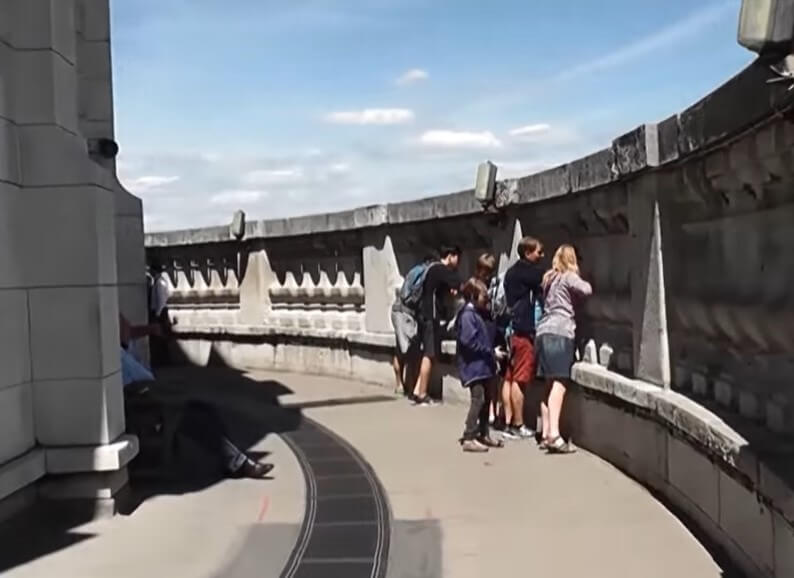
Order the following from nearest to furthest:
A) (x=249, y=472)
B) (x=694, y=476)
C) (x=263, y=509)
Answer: (x=694, y=476) → (x=263, y=509) → (x=249, y=472)

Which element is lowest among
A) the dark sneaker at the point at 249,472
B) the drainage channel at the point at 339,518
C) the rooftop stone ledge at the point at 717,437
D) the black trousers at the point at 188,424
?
the drainage channel at the point at 339,518

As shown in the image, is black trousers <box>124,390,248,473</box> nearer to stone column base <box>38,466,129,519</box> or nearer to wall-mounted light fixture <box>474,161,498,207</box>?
stone column base <box>38,466,129,519</box>

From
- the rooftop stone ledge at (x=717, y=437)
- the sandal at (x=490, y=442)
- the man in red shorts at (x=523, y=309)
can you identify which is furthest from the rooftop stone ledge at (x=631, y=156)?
the sandal at (x=490, y=442)

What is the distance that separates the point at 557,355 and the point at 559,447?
73cm

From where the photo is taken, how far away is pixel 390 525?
6.07 m

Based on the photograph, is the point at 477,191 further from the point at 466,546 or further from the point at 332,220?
the point at 466,546

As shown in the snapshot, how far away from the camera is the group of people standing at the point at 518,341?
7.77m

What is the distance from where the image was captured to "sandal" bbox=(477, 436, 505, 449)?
8.33 meters

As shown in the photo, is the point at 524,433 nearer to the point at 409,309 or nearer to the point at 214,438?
the point at 409,309

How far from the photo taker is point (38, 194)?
19.8 feet

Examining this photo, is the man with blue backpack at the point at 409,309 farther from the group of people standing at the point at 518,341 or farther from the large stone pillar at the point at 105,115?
the large stone pillar at the point at 105,115

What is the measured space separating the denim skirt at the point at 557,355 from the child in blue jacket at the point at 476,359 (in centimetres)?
67

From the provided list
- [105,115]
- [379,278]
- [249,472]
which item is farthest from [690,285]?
[379,278]

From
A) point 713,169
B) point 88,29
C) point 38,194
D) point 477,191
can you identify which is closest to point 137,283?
point 88,29
